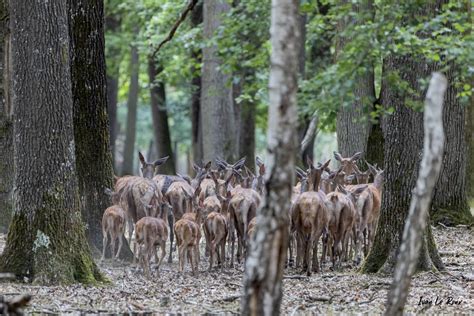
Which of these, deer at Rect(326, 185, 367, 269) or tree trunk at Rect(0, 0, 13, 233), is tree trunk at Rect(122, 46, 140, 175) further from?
deer at Rect(326, 185, 367, 269)

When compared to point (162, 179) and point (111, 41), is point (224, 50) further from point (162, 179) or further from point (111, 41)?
point (111, 41)

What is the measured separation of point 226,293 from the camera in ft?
42.5

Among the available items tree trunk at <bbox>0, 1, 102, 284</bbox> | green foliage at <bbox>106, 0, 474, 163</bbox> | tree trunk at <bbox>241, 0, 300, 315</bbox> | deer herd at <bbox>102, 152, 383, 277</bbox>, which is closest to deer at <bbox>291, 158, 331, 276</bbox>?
deer herd at <bbox>102, 152, 383, 277</bbox>

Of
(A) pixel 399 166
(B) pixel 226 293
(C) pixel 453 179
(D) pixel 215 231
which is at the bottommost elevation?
(B) pixel 226 293

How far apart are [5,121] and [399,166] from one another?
24.1 ft

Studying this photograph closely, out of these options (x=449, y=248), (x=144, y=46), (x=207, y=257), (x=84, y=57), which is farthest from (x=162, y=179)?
(x=144, y=46)

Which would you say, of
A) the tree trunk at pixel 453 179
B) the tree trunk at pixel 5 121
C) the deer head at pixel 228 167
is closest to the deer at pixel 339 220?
the deer head at pixel 228 167

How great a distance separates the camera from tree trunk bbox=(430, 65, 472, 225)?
64.1 ft

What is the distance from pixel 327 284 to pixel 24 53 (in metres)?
5.15

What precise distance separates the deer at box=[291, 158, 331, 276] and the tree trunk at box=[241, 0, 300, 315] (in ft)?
21.7

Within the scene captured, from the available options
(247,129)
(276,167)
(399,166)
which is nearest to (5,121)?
(399,166)

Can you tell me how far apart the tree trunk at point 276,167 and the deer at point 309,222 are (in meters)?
6.61

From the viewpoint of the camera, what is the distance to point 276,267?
8.23 m

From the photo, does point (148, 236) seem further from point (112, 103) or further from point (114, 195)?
point (112, 103)
